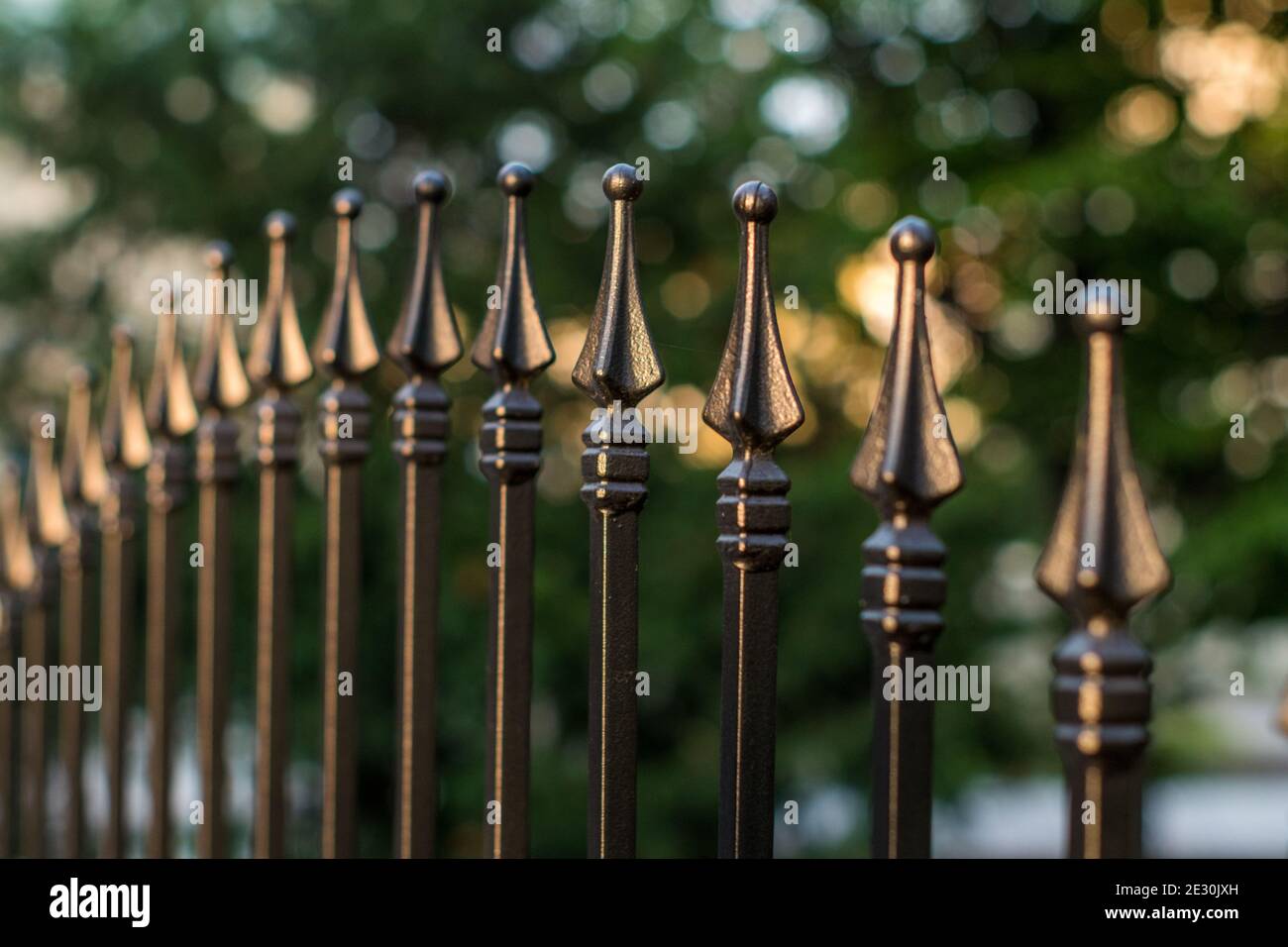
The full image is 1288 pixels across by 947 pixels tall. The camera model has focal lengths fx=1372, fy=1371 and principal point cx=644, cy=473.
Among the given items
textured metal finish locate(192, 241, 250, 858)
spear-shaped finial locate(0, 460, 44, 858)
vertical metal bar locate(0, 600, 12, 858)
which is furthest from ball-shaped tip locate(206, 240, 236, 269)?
vertical metal bar locate(0, 600, 12, 858)

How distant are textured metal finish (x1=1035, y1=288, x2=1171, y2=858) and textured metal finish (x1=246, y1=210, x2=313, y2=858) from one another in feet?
4.23

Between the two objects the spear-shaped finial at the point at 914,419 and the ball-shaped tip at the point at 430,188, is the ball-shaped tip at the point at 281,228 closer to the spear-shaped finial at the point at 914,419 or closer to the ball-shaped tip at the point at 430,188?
the ball-shaped tip at the point at 430,188

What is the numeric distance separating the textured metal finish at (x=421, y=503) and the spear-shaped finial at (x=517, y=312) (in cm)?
10

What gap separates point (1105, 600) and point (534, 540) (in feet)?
3.14

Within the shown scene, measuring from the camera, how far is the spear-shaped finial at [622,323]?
1589 millimetres

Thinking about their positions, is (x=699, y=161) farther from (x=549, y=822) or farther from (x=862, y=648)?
(x=549, y=822)

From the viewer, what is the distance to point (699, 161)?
10.4 meters

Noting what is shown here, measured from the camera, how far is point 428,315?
1.91 m

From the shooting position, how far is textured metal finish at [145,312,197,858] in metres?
2.42

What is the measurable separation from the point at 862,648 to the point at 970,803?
144 cm

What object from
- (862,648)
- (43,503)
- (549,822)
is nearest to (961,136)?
(862,648)

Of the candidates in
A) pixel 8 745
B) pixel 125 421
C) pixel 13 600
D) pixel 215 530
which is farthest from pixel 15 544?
pixel 215 530

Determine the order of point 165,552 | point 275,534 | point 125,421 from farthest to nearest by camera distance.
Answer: point 125,421 < point 165,552 < point 275,534

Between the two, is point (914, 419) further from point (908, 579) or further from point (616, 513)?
point (616, 513)
